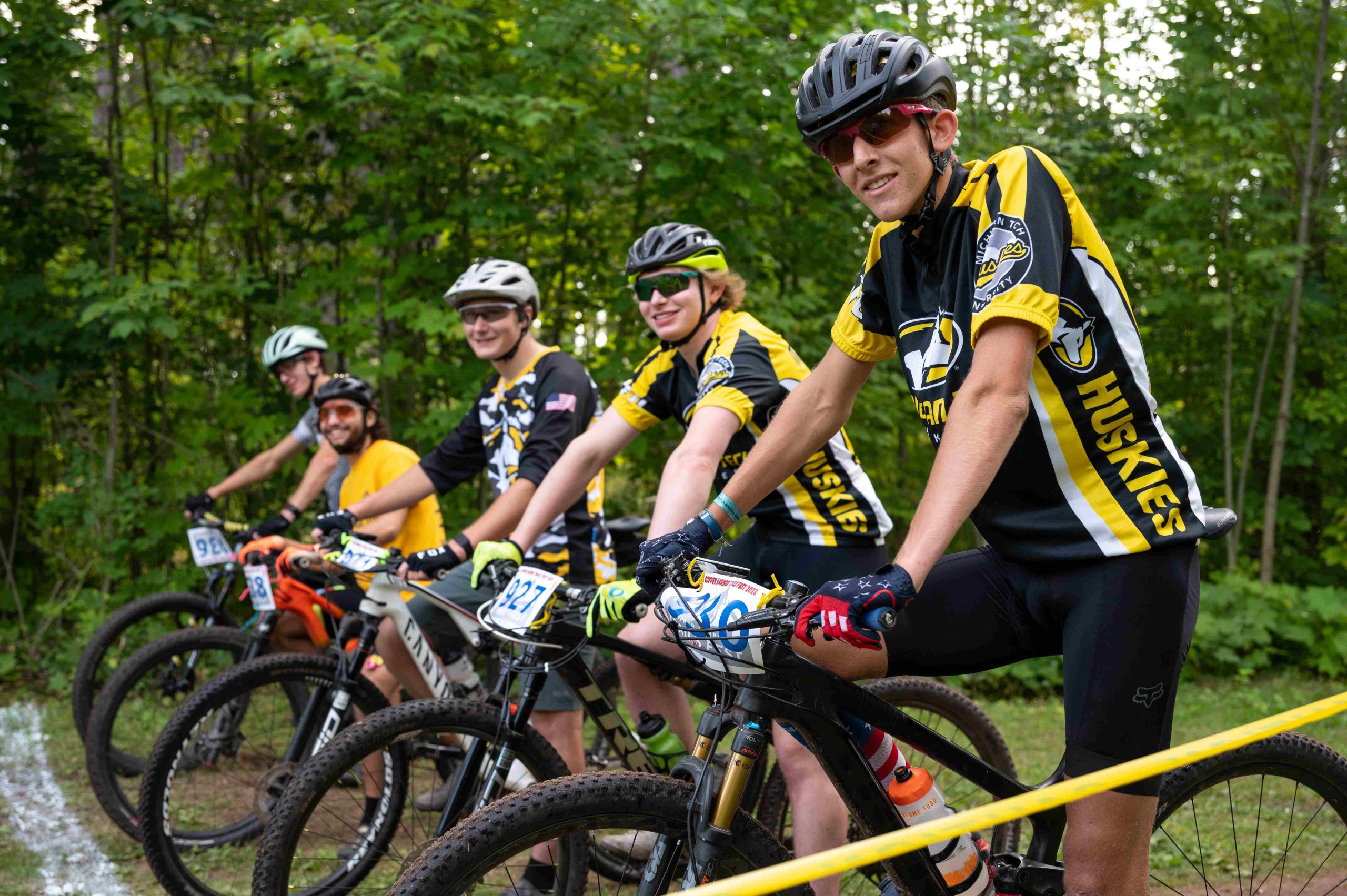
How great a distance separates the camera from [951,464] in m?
1.97

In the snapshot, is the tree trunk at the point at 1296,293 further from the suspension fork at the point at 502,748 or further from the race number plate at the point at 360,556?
the suspension fork at the point at 502,748

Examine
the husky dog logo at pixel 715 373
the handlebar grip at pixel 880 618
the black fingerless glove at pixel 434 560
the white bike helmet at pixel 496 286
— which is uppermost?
the white bike helmet at pixel 496 286

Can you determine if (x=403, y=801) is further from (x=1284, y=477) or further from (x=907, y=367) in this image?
(x=1284, y=477)

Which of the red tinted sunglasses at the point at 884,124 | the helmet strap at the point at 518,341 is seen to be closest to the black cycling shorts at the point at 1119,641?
the red tinted sunglasses at the point at 884,124

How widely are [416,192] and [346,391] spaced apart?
2.59 m

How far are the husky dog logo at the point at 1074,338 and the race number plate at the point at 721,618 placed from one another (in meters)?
0.70

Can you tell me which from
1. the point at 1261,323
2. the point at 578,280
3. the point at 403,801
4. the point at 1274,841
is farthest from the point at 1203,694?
the point at 403,801

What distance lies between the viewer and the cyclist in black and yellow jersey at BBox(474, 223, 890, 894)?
3.10 meters

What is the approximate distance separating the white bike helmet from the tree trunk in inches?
245

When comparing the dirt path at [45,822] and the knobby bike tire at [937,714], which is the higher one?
the knobby bike tire at [937,714]

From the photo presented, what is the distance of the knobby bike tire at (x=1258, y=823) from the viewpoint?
2.58 metres

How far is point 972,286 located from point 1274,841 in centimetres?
313

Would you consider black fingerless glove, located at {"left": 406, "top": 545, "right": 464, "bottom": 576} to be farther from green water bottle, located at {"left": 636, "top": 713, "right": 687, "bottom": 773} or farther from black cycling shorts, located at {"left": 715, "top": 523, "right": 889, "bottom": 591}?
black cycling shorts, located at {"left": 715, "top": 523, "right": 889, "bottom": 591}

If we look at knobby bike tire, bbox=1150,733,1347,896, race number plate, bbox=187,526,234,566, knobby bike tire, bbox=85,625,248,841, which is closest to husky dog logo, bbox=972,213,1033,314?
knobby bike tire, bbox=1150,733,1347,896
